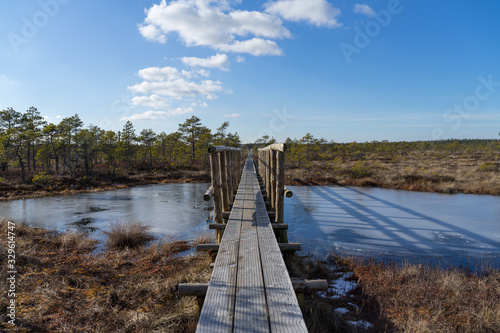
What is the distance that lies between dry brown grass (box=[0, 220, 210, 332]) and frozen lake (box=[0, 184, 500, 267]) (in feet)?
7.80

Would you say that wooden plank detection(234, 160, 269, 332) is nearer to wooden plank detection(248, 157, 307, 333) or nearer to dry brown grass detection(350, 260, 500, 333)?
wooden plank detection(248, 157, 307, 333)

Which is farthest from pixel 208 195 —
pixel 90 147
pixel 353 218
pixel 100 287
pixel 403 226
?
pixel 90 147

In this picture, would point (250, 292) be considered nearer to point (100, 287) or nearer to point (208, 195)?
point (208, 195)

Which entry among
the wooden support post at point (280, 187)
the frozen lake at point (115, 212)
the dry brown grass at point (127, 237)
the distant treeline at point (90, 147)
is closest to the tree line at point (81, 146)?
the distant treeline at point (90, 147)

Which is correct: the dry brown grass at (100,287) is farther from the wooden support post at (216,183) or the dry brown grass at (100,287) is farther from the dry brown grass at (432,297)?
the dry brown grass at (432,297)

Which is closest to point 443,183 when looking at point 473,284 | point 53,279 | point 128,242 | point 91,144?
point 473,284

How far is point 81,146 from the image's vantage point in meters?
29.7

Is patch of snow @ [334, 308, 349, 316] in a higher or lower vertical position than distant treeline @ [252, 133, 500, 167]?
lower

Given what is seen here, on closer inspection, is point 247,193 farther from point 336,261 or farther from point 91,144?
point 91,144

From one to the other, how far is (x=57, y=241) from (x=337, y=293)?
8123 millimetres

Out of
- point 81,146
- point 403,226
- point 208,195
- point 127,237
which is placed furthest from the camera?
point 81,146

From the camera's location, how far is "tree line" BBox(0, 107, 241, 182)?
2606 centimetres

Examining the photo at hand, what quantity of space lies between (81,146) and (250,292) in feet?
110

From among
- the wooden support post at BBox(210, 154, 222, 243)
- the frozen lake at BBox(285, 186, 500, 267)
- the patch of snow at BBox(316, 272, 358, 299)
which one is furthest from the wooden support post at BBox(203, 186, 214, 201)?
the frozen lake at BBox(285, 186, 500, 267)
